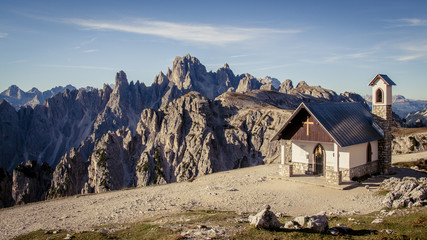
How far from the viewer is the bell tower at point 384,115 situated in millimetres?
30297

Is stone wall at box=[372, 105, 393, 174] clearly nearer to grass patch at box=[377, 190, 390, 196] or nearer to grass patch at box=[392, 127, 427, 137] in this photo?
grass patch at box=[377, 190, 390, 196]

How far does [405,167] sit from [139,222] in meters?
30.1

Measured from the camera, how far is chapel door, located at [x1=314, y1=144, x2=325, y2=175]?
29539 mm

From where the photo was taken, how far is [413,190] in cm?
1905

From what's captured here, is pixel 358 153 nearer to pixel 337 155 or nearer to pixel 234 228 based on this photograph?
pixel 337 155

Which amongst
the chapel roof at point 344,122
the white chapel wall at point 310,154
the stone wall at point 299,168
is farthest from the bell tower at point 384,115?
the stone wall at point 299,168

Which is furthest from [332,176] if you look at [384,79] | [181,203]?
[181,203]

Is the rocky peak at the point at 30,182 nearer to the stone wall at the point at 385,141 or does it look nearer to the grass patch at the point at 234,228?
the grass patch at the point at 234,228

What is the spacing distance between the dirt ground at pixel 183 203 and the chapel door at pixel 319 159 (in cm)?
341

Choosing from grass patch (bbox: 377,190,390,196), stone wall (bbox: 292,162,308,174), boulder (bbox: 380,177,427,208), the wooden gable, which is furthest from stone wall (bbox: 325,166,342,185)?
boulder (bbox: 380,177,427,208)

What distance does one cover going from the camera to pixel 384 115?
1203 inches

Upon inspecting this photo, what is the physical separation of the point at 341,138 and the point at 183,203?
14037 mm

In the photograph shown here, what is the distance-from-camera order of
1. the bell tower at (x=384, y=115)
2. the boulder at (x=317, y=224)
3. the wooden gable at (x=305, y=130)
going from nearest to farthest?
1. the boulder at (x=317, y=224)
2. the wooden gable at (x=305, y=130)
3. the bell tower at (x=384, y=115)

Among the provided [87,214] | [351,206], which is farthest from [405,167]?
[87,214]
